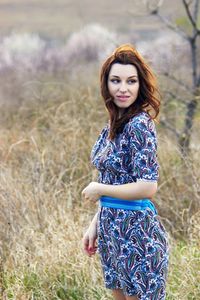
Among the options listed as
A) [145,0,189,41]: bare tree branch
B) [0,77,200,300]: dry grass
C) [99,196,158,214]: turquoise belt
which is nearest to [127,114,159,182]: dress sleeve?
[99,196,158,214]: turquoise belt

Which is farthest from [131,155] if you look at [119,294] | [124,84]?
[119,294]

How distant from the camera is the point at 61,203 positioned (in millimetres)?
6137

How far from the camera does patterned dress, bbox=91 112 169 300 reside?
3457 mm

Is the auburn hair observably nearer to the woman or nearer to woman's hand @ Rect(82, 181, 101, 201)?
the woman

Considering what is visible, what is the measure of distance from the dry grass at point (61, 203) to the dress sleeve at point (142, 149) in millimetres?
1312

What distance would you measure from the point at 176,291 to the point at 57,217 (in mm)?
1366

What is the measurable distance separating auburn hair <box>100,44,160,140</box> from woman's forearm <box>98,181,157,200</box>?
0.75ft

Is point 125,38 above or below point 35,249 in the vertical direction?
above

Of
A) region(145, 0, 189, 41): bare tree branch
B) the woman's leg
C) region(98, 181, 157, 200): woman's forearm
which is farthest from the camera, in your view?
region(145, 0, 189, 41): bare tree branch

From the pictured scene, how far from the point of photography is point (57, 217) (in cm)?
579

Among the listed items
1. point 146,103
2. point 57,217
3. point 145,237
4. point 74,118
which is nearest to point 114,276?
point 145,237

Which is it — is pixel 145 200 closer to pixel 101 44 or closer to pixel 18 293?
pixel 18 293

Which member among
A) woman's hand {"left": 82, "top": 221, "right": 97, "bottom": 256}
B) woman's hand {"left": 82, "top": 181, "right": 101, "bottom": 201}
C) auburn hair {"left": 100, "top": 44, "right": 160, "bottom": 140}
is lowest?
woman's hand {"left": 82, "top": 221, "right": 97, "bottom": 256}

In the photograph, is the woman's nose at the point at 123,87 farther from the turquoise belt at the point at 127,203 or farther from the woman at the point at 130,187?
the turquoise belt at the point at 127,203
